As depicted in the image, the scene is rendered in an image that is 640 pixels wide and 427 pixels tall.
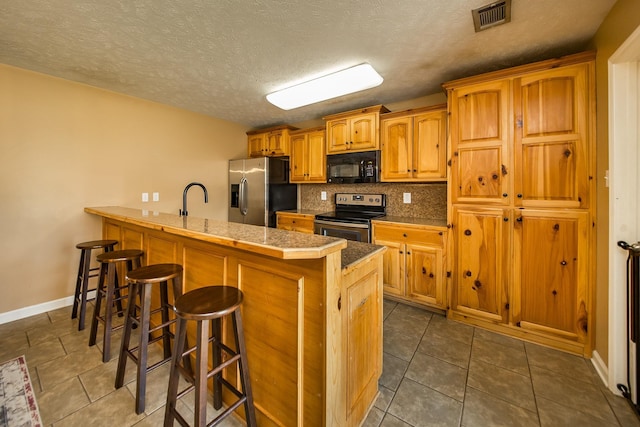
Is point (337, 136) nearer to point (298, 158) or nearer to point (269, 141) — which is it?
point (298, 158)

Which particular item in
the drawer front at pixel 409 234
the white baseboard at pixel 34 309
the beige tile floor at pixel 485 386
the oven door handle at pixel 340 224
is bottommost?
the beige tile floor at pixel 485 386

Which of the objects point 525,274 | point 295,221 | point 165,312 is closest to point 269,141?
point 295,221

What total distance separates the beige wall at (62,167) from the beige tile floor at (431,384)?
2.16 feet

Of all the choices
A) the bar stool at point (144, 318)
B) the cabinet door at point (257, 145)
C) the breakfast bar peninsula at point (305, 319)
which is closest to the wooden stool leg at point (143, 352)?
the bar stool at point (144, 318)

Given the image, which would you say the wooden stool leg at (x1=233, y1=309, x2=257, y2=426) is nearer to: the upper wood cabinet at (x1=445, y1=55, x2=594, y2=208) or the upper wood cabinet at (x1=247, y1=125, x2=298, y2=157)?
the upper wood cabinet at (x1=445, y1=55, x2=594, y2=208)

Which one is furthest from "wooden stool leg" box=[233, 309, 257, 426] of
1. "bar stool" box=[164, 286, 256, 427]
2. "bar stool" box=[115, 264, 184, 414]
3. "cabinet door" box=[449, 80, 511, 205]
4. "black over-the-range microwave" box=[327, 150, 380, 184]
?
"black over-the-range microwave" box=[327, 150, 380, 184]

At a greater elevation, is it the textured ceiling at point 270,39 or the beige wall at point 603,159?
the textured ceiling at point 270,39

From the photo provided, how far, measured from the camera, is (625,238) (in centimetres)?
155

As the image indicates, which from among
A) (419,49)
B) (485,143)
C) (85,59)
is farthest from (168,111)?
(485,143)

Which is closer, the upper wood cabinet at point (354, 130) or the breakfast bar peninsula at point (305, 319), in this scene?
the breakfast bar peninsula at point (305, 319)

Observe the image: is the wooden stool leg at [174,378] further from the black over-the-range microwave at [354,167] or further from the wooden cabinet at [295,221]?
the black over-the-range microwave at [354,167]

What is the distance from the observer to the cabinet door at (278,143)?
13.3ft

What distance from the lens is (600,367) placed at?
1744mm

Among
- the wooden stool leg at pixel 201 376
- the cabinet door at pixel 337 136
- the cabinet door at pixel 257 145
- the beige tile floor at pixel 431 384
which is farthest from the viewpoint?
the cabinet door at pixel 257 145
